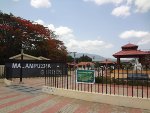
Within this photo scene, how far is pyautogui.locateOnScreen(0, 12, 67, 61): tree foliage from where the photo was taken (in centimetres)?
3980

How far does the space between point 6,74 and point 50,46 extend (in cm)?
2288

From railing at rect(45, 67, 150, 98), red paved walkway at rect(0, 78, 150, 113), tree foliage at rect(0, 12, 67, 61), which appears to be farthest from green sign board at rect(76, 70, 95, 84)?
tree foliage at rect(0, 12, 67, 61)

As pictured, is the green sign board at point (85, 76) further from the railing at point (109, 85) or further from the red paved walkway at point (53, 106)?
the red paved walkway at point (53, 106)

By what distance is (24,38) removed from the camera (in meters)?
41.8

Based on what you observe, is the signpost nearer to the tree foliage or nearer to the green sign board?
the tree foliage

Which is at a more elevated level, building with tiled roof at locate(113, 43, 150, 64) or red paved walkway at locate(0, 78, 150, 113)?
building with tiled roof at locate(113, 43, 150, 64)

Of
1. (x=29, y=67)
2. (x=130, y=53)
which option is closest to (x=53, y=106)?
(x=130, y=53)

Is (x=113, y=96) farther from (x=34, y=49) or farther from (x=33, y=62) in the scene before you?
(x=34, y=49)

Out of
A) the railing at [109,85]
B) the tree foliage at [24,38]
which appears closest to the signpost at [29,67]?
the railing at [109,85]

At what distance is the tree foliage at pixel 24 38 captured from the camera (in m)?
39.8

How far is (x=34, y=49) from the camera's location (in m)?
44.5

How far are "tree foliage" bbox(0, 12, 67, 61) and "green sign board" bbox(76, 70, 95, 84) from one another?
27.1 meters

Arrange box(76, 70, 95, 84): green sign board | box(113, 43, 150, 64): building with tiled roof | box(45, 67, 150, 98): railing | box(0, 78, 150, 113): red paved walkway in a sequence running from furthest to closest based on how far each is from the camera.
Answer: box(113, 43, 150, 64): building with tiled roof
box(76, 70, 95, 84): green sign board
box(45, 67, 150, 98): railing
box(0, 78, 150, 113): red paved walkway

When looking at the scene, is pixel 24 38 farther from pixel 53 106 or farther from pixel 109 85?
pixel 53 106
